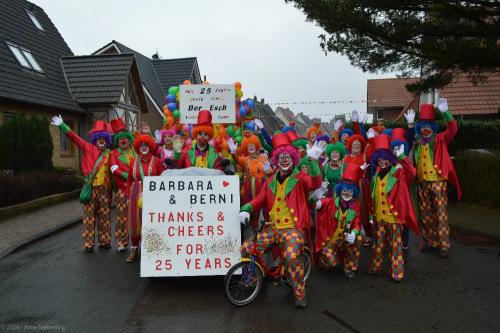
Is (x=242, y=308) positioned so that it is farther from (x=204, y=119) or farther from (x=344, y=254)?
(x=204, y=119)

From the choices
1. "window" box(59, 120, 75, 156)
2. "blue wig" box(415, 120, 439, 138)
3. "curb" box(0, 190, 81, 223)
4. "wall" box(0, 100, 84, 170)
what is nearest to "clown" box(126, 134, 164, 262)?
"blue wig" box(415, 120, 439, 138)

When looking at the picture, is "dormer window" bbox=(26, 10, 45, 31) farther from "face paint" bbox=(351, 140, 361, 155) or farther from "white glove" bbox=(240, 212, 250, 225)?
"white glove" bbox=(240, 212, 250, 225)

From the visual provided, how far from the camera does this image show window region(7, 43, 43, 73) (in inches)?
620

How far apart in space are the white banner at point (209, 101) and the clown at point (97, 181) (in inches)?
61.1

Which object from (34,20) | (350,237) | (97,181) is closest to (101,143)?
(97,181)

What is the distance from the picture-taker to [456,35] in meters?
7.81

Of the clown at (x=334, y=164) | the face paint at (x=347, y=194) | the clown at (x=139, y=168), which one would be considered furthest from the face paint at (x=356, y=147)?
the clown at (x=139, y=168)

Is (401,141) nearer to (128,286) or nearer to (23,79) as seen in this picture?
(128,286)

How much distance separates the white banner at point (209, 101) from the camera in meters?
7.51

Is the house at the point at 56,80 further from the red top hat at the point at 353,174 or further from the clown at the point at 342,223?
the red top hat at the point at 353,174

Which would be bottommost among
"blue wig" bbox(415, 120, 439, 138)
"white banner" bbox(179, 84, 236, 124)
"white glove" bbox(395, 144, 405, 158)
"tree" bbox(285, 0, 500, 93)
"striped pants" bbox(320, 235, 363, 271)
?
"striped pants" bbox(320, 235, 363, 271)

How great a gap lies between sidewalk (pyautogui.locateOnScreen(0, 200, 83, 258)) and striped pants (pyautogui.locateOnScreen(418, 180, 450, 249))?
6.30 metres

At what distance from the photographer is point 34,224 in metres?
8.59

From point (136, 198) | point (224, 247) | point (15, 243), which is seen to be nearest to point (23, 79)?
point (15, 243)
